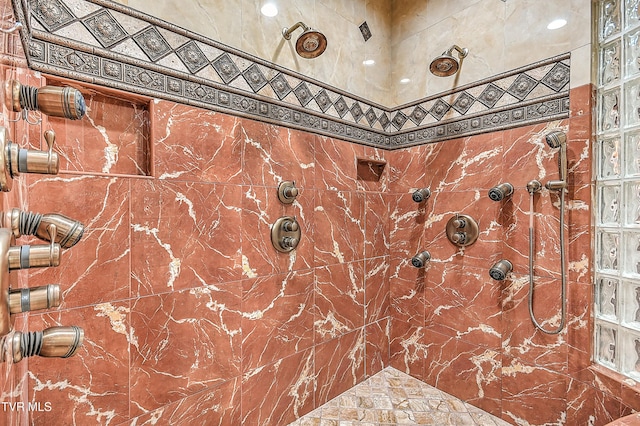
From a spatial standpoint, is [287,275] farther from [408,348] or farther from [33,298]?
[33,298]

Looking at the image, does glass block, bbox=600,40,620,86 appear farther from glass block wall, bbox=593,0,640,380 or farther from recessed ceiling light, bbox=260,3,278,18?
recessed ceiling light, bbox=260,3,278,18

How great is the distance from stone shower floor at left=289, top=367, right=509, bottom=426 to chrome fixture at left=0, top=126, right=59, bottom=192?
1858 mm

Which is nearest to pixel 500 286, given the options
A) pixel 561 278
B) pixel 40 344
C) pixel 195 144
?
pixel 561 278

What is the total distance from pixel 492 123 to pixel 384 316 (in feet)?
5.12

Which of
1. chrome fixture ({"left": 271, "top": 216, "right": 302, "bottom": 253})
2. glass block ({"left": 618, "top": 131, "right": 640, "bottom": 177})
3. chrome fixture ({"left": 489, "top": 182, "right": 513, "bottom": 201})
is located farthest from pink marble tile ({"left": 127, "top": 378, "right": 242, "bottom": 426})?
glass block ({"left": 618, "top": 131, "right": 640, "bottom": 177})

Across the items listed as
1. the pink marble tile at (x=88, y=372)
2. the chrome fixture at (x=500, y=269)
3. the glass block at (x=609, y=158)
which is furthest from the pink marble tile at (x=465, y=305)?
the pink marble tile at (x=88, y=372)

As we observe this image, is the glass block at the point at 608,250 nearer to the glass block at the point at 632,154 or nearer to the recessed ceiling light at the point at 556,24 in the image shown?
the glass block at the point at 632,154

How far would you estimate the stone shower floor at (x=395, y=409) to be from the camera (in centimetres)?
174

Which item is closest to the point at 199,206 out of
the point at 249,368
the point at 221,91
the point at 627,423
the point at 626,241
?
the point at 221,91

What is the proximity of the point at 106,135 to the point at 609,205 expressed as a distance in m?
2.33

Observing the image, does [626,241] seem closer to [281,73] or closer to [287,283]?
[287,283]

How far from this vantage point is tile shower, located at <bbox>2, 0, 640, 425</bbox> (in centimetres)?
112

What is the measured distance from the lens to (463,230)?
1906 mm

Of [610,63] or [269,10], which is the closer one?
[610,63]
